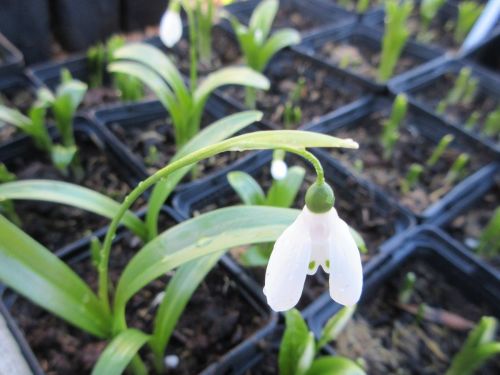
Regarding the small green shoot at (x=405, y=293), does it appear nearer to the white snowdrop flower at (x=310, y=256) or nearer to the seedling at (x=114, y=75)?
the white snowdrop flower at (x=310, y=256)

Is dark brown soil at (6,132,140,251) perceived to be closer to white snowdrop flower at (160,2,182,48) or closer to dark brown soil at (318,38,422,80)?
white snowdrop flower at (160,2,182,48)

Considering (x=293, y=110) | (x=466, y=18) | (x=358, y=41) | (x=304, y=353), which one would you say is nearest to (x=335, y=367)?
(x=304, y=353)

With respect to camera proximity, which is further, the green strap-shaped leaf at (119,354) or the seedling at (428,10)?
the seedling at (428,10)

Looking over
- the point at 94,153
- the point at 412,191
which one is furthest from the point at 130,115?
the point at 412,191

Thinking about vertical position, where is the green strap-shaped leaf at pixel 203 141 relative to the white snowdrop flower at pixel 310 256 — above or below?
above

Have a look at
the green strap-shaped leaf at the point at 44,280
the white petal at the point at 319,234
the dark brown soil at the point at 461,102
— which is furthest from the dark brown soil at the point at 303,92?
the white petal at the point at 319,234

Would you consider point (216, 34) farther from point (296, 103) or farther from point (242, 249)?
point (242, 249)

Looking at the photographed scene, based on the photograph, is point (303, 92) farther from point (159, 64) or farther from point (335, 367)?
point (335, 367)
